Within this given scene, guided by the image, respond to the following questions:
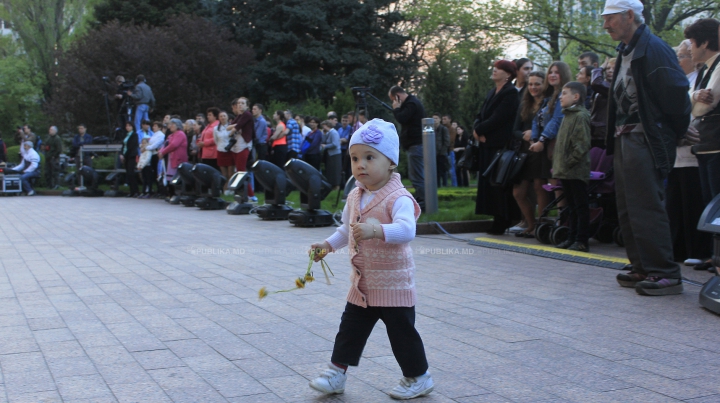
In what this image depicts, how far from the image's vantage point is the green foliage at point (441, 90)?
121 ft

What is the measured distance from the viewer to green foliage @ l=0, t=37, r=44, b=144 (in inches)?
2128

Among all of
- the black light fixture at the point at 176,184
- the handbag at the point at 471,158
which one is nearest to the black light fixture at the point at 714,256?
the handbag at the point at 471,158

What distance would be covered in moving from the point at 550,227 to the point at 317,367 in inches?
219

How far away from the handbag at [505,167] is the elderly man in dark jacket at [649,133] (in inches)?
125

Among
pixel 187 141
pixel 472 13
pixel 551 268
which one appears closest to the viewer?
pixel 551 268

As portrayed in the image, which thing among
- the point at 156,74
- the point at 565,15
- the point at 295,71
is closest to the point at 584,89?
the point at 565,15

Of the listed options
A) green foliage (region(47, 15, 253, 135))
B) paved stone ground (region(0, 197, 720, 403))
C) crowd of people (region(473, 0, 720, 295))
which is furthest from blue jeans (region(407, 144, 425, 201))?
green foliage (region(47, 15, 253, 135))

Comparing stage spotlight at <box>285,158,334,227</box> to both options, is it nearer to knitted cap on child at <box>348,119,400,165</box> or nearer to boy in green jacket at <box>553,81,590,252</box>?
boy in green jacket at <box>553,81,590,252</box>

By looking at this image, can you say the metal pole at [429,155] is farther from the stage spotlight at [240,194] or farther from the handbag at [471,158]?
the stage spotlight at [240,194]

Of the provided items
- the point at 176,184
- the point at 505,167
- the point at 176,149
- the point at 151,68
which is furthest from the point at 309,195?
the point at 151,68

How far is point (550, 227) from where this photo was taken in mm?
9125

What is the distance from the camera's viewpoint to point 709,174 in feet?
22.7

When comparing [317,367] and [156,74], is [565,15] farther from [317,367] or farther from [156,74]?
[317,367]

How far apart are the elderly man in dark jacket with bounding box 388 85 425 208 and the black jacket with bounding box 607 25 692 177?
18.8 ft
